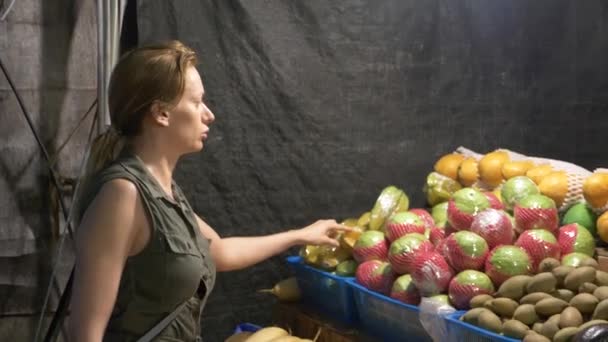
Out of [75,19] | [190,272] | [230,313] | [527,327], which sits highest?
[75,19]

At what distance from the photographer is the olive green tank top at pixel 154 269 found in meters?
2.10

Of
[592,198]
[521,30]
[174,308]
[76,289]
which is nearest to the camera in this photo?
[76,289]

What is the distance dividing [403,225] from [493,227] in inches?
13.7

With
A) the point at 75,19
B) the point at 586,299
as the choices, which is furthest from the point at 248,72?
the point at 586,299

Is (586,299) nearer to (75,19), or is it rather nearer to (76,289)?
(76,289)

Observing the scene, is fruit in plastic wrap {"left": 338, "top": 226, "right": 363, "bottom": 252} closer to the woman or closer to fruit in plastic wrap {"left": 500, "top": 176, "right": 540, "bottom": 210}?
fruit in plastic wrap {"left": 500, "top": 176, "right": 540, "bottom": 210}

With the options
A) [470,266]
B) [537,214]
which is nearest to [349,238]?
[470,266]

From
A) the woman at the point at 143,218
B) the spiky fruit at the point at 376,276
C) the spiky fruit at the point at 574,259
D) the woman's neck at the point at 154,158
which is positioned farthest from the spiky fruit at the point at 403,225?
the woman's neck at the point at 154,158

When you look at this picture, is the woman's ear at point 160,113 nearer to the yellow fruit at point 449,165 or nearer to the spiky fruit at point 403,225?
the spiky fruit at point 403,225

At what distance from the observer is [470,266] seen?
2684mm

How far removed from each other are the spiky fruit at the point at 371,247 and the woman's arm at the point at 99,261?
118cm

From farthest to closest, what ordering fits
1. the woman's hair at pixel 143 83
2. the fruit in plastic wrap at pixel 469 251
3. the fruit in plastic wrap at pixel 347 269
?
the fruit in plastic wrap at pixel 347 269
the fruit in plastic wrap at pixel 469 251
the woman's hair at pixel 143 83

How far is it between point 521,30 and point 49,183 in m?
2.18

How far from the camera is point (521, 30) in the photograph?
3953 millimetres
